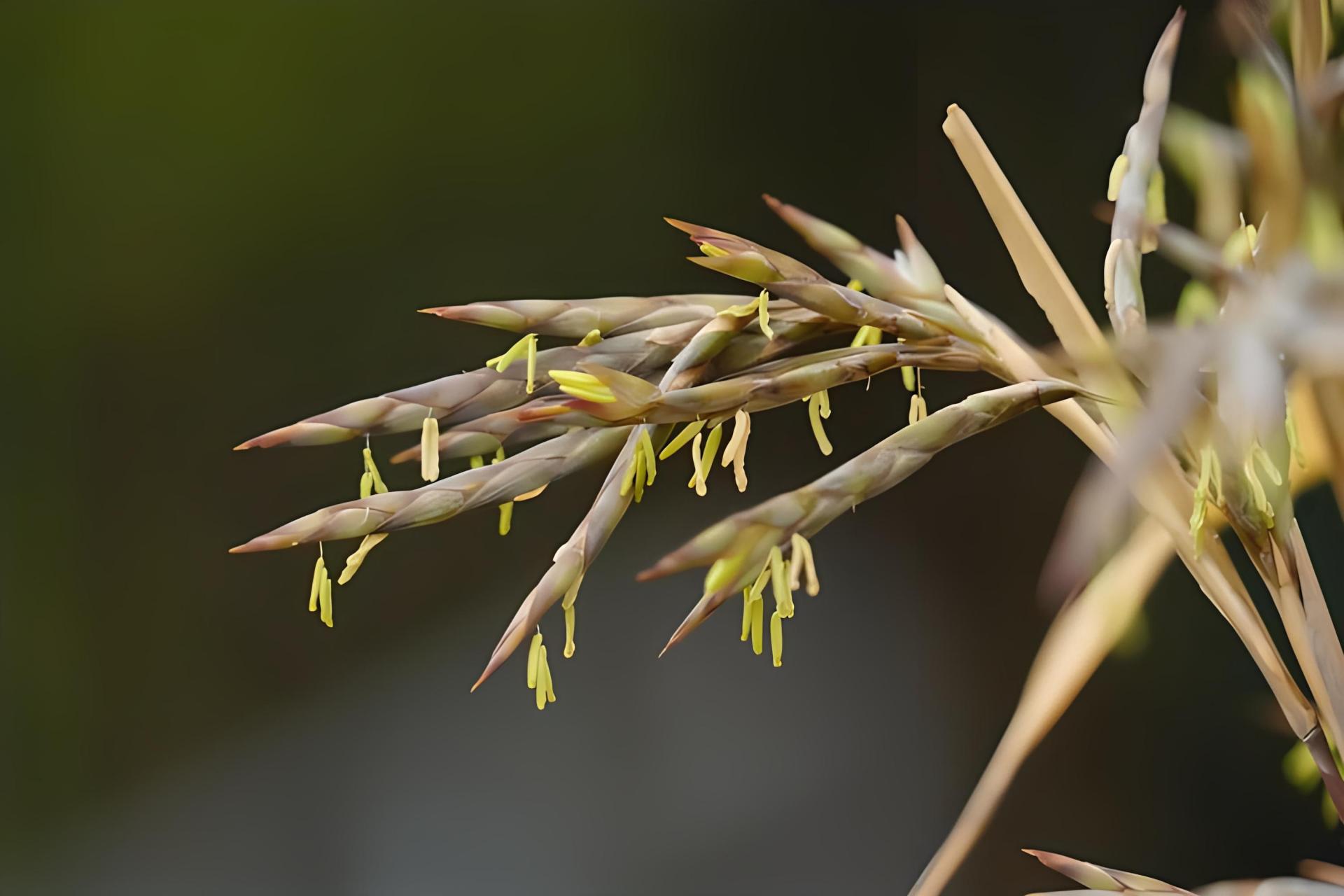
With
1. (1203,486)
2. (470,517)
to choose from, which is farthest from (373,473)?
(470,517)

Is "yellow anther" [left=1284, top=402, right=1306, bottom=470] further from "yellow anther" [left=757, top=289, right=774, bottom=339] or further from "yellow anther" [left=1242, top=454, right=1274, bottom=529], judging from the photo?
"yellow anther" [left=757, top=289, right=774, bottom=339]

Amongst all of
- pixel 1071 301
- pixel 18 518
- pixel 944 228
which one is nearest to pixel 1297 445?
pixel 1071 301

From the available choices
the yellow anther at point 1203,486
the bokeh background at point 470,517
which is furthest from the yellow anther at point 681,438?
the bokeh background at point 470,517

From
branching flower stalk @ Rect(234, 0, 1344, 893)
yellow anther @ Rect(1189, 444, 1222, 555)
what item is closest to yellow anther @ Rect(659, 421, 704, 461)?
branching flower stalk @ Rect(234, 0, 1344, 893)

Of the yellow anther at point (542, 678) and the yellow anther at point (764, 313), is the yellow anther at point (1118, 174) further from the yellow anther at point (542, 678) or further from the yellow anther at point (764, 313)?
the yellow anther at point (542, 678)

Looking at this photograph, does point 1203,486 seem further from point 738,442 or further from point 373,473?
point 373,473

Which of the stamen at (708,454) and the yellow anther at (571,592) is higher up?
the stamen at (708,454)

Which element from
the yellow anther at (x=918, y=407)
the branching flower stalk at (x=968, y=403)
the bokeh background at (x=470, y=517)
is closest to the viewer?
the branching flower stalk at (x=968, y=403)
